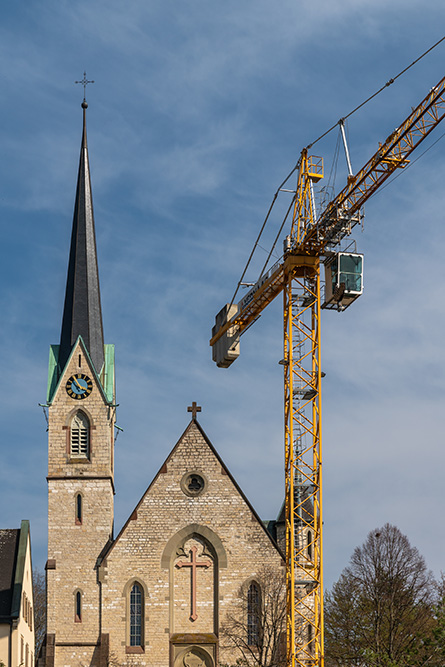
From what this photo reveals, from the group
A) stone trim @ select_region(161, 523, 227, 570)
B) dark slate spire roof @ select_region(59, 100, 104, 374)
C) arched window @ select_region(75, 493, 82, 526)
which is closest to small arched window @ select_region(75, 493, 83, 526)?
arched window @ select_region(75, 493, 82, 526)

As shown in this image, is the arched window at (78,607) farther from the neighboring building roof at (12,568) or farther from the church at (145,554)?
the neighboring building roof at (12,568)

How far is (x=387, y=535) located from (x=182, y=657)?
2070 centimetres

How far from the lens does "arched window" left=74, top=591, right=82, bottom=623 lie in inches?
2963

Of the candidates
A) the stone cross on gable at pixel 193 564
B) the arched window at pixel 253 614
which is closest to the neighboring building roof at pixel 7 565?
the stone cross on gable at pixel 193 564

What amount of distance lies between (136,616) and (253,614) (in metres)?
6.25

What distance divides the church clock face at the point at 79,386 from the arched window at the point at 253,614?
47.6 ft

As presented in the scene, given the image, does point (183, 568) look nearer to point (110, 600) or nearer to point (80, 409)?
point (110, 600)

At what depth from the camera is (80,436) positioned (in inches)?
3145

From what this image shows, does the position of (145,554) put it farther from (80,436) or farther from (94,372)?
(94,372)

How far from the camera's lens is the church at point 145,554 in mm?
74875

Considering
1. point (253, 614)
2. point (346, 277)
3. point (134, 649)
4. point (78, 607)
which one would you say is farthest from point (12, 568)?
point (346, 277)

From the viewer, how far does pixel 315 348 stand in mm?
81188

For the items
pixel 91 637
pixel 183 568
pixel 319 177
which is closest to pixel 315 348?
pixel 319 177

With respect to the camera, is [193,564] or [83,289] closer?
[193,564]
